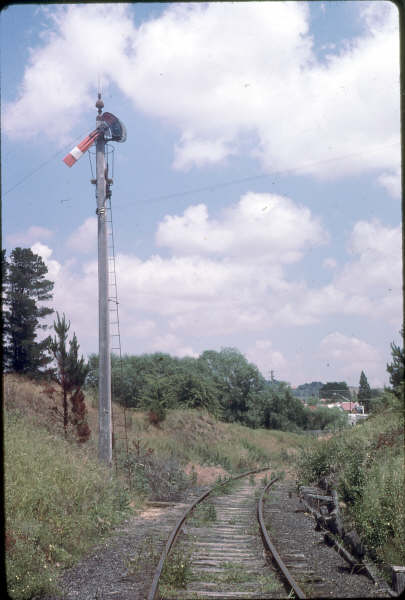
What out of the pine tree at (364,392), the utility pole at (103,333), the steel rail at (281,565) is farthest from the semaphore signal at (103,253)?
the pine tree at (364,392)

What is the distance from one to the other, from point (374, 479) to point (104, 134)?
36.3ft

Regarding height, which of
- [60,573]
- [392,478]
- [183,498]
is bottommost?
[183,498]

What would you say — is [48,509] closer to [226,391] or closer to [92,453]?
[92,453]

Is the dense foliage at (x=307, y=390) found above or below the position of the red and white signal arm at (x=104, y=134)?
below

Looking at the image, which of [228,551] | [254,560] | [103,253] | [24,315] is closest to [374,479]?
[254,560]

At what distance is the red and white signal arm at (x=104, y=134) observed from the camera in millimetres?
15055

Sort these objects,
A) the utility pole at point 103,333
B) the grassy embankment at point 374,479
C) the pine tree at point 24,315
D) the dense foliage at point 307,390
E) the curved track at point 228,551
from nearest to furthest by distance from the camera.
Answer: the curved track at point 228,551
the grassy embankment at point 374,479
the utility pole at point 103,333
the pine tree at point 24,315
the dense foliage at point 307,390

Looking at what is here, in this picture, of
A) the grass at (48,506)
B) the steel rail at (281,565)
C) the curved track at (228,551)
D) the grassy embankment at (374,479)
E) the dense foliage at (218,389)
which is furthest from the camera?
the dense foliage at (218,389)

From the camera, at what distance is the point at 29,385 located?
88.4 feet

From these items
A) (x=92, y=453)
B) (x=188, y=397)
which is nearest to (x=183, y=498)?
(x=92, y=453)

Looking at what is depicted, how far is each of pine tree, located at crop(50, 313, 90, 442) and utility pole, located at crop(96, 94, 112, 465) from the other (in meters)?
3.81

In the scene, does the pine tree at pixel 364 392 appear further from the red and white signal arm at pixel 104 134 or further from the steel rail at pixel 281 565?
the red and white signal arm at pixel 104 134

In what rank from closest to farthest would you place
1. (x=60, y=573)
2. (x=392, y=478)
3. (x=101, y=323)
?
(x=60, y=573)
(x=392, y=478)
(x=101, y=323)

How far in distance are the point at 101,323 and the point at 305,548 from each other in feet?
25.1
